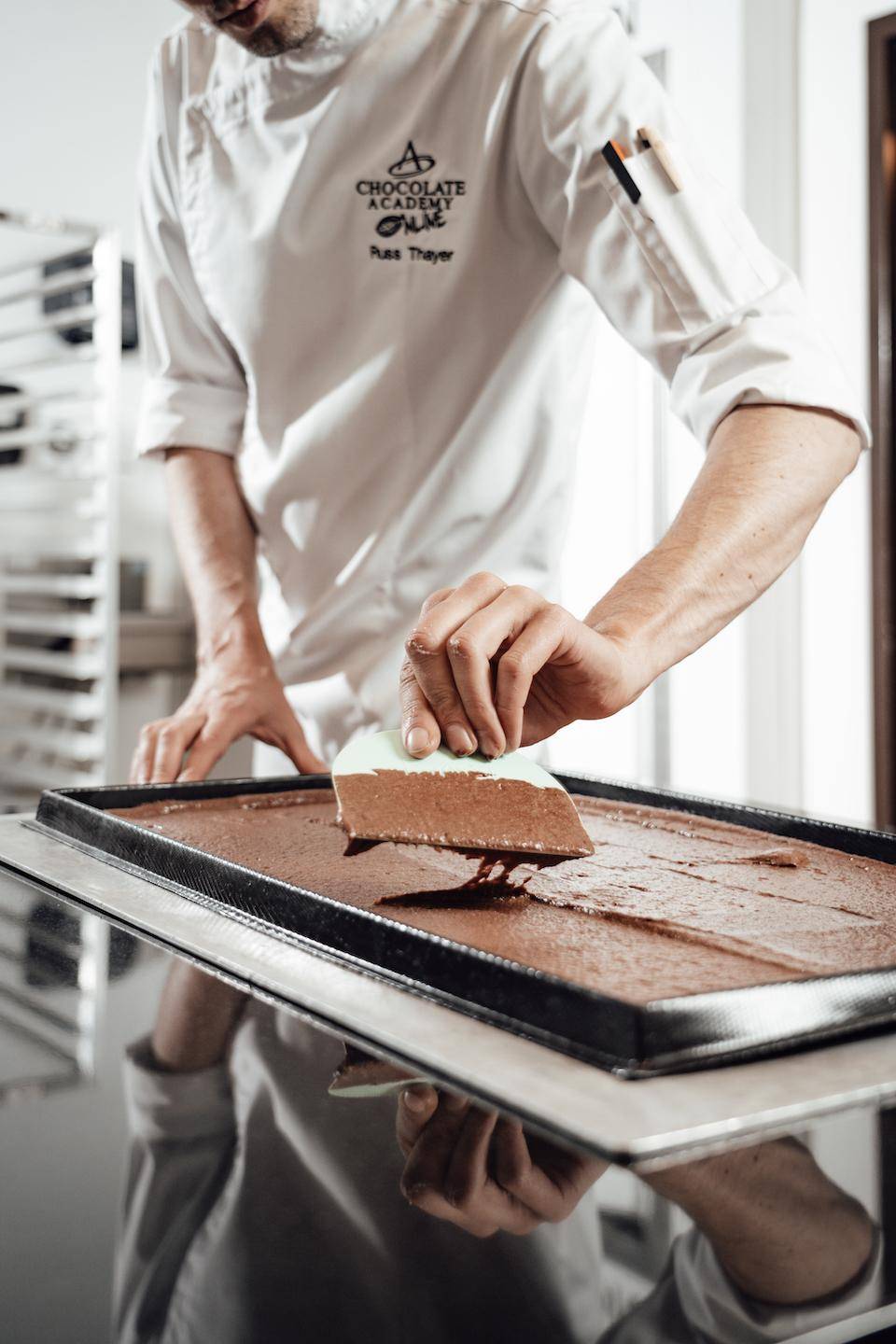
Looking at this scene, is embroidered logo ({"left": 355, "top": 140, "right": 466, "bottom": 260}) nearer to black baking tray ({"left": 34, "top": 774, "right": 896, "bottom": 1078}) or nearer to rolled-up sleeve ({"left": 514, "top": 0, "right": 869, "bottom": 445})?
rolled-up sleeve ({"left": 514, "top": 0, "right": 869, "bottom": 445})

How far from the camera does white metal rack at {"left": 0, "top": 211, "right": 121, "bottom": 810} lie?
2918mm

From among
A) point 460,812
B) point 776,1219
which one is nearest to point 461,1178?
point 776,1219

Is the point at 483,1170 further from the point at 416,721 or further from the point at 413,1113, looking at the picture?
the point at 416,721

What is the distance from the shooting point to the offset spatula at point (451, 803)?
82cm

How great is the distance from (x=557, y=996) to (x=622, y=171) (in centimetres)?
88

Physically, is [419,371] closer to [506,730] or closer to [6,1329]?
[506,730]

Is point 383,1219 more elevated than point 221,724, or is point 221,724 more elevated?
point 221,724

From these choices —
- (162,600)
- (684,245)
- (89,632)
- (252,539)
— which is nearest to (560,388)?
(684,245)

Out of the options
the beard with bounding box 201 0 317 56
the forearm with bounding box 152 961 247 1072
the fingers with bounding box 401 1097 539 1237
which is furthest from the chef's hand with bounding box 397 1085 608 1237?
the beard with bounding box 201 0 317 56

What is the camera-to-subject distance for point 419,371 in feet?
5.03

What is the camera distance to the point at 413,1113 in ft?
1.78

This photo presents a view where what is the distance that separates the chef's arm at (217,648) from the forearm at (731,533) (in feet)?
1.90

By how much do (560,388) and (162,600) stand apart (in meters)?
1.97

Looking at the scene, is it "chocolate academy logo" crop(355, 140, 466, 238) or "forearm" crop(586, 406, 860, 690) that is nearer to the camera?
"forearm" crop(586, 406, 860, 690)
